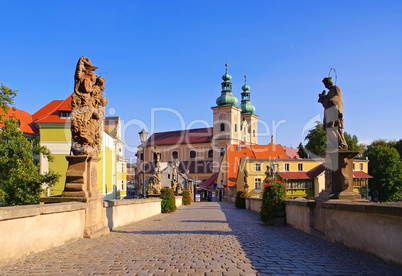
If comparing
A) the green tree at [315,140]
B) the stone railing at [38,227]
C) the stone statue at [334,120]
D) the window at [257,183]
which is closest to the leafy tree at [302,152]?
the green tree at [315,140]

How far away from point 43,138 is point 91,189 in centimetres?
3479

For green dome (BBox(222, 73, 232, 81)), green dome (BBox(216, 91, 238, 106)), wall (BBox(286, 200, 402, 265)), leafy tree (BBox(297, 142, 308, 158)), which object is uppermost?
green dome (BBox(222, 73, 232, 81))

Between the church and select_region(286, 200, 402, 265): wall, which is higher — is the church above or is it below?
above

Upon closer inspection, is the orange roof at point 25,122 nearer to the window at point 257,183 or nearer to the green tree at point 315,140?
the window at point 257,183

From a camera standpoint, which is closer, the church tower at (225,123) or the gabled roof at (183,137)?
the church tower at (225,123)

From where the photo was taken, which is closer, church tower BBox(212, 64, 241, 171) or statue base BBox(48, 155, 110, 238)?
statue base BBox(48, 155, 110, 238)

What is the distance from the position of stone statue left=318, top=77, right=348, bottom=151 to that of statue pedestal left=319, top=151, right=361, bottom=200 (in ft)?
0.62

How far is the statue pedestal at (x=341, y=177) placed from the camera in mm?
8820

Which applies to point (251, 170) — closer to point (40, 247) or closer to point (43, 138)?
point (43, 138)

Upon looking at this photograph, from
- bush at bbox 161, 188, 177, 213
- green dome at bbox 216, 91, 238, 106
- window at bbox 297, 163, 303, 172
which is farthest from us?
green dome at bbox 216, 91, 238, 106

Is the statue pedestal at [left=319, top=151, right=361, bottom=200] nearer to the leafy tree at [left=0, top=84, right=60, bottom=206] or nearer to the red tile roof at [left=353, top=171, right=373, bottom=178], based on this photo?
the leafy tree at [left=0, top=84, right=60, bottom=206]

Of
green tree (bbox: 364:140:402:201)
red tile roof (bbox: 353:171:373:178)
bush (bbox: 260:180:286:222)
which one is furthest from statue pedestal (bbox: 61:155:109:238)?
green tree (bbox: 364:140:402:201)

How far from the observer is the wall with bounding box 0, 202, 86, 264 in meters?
5.76

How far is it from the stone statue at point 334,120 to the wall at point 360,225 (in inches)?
55.5
